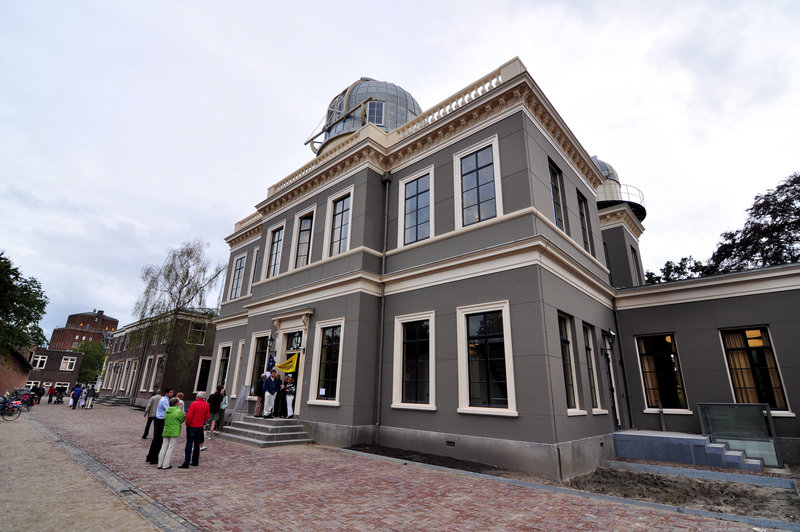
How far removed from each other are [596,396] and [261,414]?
427 inches

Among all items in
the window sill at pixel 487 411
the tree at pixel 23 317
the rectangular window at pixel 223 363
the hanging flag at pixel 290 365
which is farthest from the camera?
the tree at pixel 23 317

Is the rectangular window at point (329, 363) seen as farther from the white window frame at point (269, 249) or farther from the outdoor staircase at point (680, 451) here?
the outdoor staircase at point (680, 451)

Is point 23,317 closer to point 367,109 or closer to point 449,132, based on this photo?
point 367,109

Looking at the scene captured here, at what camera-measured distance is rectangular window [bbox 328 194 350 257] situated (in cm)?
1393

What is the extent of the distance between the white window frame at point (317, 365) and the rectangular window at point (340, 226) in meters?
2.70

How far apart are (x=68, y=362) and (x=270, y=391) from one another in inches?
2692

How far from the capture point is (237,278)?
70.2 ft

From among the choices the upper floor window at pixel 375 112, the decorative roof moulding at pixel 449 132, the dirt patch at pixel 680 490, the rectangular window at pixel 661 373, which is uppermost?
the upper floor window at pixel 375 112

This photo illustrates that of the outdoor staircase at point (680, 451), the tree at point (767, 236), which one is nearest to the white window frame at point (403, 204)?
the outdoor staircase at point (680, 451)

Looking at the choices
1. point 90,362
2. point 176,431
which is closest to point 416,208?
point 176,431

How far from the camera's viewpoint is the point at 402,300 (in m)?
A: 12.1

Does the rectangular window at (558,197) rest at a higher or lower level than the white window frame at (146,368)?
higher

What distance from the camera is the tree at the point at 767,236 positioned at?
17219mm

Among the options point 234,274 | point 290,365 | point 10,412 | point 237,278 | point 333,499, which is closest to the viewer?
point 333,499
